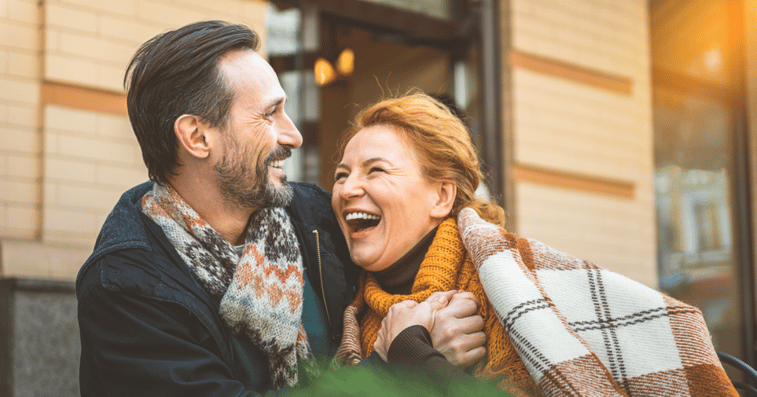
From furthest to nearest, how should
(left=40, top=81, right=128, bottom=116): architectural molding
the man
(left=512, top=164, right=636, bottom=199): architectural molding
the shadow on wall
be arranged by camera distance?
(left=512, top=164, right=636, bottom=199): architectural molding
(left=40, top=81, right=128, bottom=116): architectural molding
the shadow on wall
the man

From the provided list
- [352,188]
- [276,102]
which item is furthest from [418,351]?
[276,102]

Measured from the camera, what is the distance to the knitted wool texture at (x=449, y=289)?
2135mm

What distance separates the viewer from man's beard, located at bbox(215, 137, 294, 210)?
2488mm

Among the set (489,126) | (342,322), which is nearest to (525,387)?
(342,322)

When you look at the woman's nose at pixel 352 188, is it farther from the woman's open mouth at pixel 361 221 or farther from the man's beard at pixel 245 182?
the man's beard at pixel 245 182

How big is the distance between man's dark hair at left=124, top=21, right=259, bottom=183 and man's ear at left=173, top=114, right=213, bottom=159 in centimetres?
2

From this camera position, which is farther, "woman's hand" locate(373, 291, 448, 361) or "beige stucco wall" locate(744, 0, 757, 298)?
"beige stucco wall" locate(744, 0, 757, 298)

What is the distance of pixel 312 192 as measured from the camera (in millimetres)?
2912

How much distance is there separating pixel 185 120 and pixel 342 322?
2.96 feet

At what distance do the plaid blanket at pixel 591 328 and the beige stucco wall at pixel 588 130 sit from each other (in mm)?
3209

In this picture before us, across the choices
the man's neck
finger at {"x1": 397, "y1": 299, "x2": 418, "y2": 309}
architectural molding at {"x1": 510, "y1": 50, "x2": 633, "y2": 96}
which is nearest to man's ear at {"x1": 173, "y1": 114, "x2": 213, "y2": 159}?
the man's neck

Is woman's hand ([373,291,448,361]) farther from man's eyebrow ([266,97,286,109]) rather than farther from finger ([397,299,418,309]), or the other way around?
man's eyebrow ([266,97,286,109])

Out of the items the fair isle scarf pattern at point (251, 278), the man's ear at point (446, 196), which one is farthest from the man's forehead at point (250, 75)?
the man's ear at point (446, 196)

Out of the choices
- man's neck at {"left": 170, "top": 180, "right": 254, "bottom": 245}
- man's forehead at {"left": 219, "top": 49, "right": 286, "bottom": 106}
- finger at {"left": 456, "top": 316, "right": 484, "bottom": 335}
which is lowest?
finger at {"left": 456, "top": 316, "right": 484, "bottom": 335}
